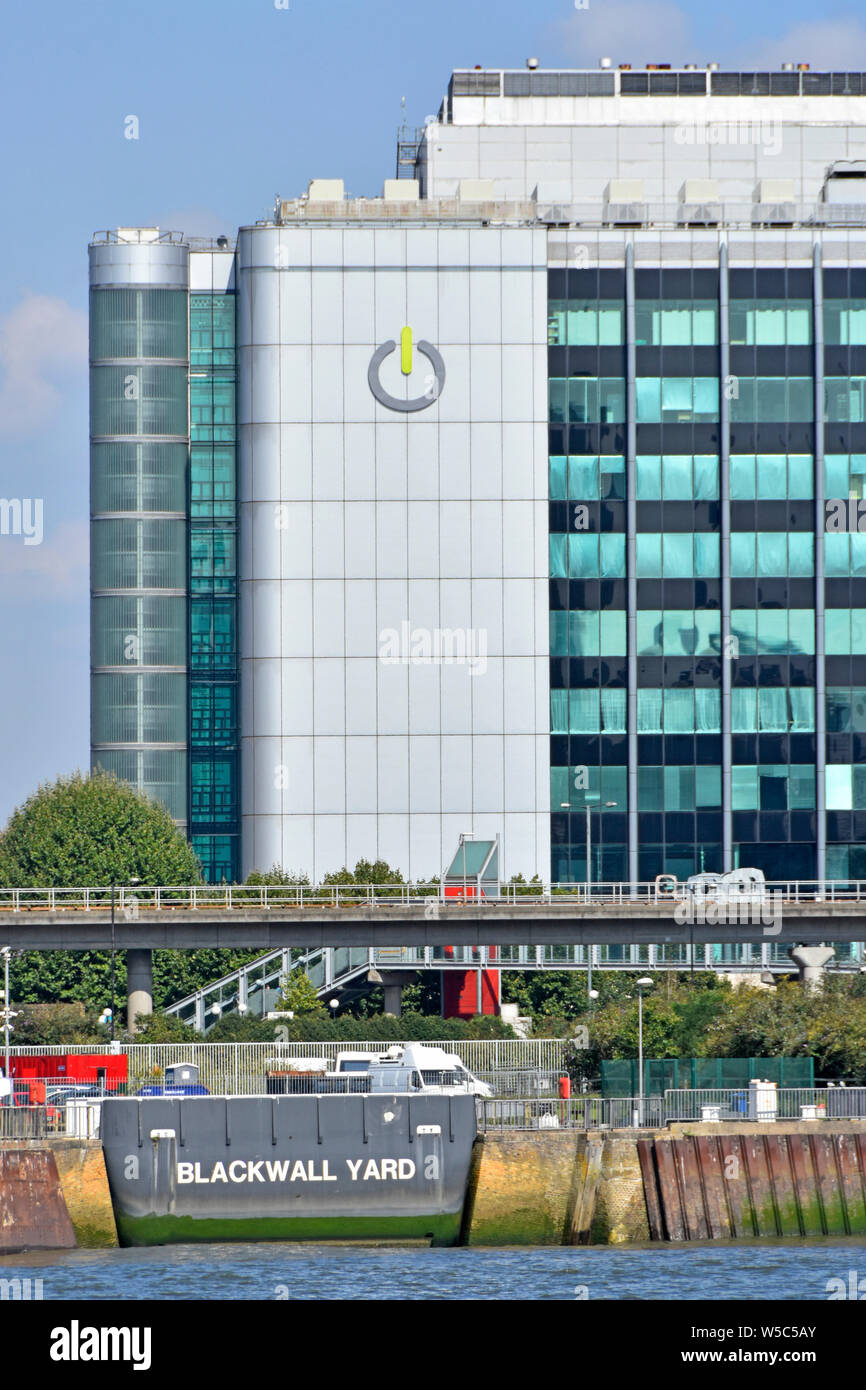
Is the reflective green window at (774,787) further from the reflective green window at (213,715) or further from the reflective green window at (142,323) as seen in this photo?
the reflective green window at (142,323)

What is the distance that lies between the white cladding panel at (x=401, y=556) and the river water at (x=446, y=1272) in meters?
71.2

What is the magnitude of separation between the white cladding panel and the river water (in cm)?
7118

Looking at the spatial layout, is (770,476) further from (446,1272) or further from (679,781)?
(446,1272)

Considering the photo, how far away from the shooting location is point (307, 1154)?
187ft

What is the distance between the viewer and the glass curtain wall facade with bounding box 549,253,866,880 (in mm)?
128750

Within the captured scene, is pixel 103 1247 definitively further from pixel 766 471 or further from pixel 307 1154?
pixel 766 471

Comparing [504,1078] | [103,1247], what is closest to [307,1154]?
[103,1247]

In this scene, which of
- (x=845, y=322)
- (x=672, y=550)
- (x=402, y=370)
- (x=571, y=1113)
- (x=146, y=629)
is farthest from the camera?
(x=146, y=629)

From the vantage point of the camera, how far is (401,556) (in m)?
127

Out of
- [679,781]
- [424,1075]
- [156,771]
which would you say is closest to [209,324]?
[156,771]

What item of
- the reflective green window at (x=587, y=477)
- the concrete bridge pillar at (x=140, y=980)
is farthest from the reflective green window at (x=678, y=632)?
the concrete bridge pillar at (x=140, y=980)

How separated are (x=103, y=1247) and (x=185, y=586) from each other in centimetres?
8631

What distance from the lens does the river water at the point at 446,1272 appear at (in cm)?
4503

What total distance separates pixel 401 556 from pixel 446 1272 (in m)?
79.9
